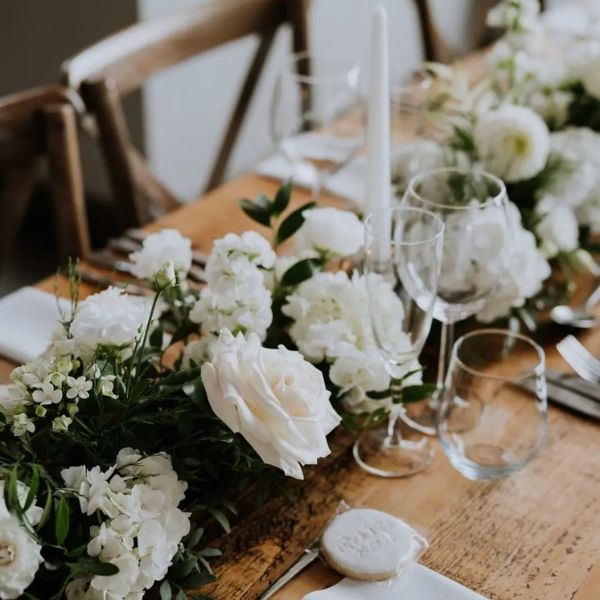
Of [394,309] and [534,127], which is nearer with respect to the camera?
[394,309]

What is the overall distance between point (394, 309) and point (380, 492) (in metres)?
0.19

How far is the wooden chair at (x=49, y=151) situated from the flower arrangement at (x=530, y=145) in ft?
1.65

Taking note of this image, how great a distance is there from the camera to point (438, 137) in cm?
142

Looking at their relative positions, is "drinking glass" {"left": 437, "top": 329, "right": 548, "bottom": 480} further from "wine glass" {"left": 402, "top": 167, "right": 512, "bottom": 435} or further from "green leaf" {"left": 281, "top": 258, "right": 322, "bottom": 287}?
"green leaf" {"left": 281, "top": 258, "right": 322, "bottom": 287}

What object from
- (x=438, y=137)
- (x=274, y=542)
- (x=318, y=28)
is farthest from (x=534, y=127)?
(x=318, y=28)

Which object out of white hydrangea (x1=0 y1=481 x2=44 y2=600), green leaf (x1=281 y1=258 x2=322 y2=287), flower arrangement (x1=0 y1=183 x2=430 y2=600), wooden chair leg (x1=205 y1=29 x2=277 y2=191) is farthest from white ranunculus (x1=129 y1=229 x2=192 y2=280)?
wooden chair leg (x1=205 y1=29 x2=277 y2=191)

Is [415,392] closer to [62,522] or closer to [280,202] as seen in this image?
[280,202]

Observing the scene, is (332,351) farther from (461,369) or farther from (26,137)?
(26,137)

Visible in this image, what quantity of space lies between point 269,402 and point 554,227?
64 cm

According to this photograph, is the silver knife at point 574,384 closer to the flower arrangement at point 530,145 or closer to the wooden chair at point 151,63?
the flower arrangement at point 530,145

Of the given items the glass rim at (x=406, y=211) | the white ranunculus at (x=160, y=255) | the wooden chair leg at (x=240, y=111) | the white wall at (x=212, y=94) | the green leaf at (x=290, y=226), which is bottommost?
the white wall at (x=212, y=94)

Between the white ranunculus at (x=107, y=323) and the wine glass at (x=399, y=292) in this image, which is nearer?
the white ranunculus at (x=107, y=323)

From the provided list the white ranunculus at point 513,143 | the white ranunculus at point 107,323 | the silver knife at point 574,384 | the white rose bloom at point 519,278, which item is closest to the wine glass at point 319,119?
the white ranunculus at point 513,143

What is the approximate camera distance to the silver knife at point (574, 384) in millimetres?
1091
